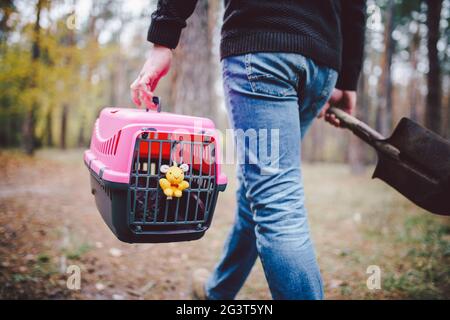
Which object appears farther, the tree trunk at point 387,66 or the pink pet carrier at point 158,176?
the tree trunk at point 387,66

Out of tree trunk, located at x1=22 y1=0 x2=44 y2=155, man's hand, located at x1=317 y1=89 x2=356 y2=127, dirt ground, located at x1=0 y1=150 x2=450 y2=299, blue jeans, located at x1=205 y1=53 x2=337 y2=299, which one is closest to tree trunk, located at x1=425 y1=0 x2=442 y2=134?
dirt ground, located at x1=0 y1=150 x2=450 y2=299

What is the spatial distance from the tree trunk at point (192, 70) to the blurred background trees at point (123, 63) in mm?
11

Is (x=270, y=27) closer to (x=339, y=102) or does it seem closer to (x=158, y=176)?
(x=158, y=176)

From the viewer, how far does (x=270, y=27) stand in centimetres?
100

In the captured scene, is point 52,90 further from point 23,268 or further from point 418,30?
point 418,30

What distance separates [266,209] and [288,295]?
267 millimetres

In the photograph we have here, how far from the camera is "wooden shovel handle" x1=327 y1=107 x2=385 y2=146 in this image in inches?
55.4

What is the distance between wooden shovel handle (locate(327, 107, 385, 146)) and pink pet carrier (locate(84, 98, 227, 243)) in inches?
29.5

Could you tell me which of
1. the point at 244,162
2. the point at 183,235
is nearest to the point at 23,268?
the point at 183,235

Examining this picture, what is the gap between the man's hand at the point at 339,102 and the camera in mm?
1503

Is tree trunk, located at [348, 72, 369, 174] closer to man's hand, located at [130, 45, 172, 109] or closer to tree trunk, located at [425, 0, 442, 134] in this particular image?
tree trunk, located at [425, 0, 442, 134]

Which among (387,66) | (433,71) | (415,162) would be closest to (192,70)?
(415,162)

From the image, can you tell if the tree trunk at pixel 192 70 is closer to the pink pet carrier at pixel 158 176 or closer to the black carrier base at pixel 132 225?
the pink pet carrier at pixel 158 176

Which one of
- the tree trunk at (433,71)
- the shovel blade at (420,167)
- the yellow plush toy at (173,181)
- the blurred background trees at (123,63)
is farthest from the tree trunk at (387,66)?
the yellow plush toy at (173,181)
